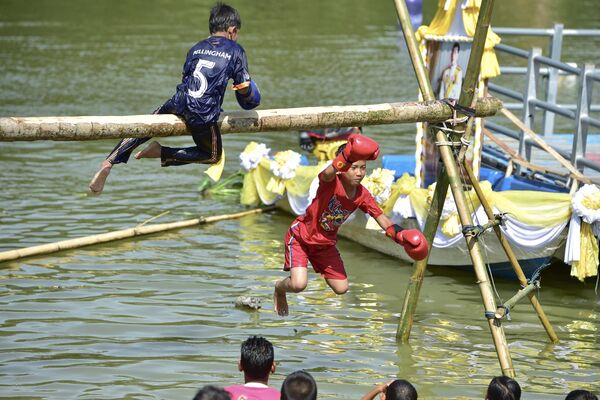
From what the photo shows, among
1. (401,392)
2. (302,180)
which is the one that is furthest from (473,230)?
(302,180)

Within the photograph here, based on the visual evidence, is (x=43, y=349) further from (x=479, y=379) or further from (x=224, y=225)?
(x=224, y=225)

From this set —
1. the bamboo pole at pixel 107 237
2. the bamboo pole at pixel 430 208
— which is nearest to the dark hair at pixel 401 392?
the bamboo pole at pixel 430 208

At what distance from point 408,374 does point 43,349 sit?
317 centimetres

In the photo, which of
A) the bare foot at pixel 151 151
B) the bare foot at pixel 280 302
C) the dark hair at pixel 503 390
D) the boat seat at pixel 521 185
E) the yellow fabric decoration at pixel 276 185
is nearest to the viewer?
the dark hair at pixel 503 390

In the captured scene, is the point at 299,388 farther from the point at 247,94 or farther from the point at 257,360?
the point at 247,94

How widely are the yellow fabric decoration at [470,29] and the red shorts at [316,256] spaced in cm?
407

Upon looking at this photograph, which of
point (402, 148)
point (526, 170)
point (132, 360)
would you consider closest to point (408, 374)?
point (132, 360)

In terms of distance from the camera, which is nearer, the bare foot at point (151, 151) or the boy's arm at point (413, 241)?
the boy's arm at point (413, 241)

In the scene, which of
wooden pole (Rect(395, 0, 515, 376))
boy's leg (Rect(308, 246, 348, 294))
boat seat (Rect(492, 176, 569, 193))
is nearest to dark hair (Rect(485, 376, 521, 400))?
Result: wooden pole (Rect(395, 0, 515, 376))

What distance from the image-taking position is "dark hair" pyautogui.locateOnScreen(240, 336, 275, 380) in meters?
6.53

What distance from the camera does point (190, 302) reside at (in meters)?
11.2

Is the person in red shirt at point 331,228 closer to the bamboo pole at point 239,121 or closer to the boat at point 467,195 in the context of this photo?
the bamboo pole at point 239,121

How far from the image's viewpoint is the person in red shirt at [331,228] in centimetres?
829

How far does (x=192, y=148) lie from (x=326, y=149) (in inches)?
279
